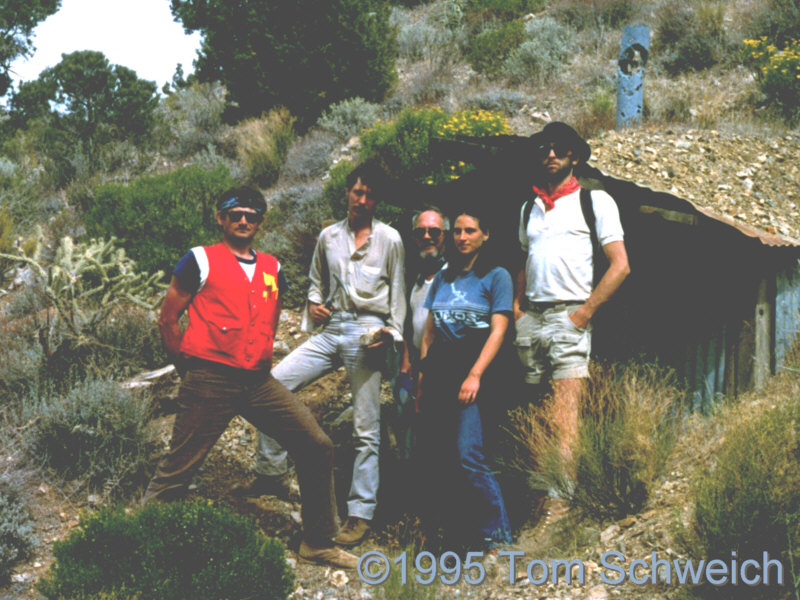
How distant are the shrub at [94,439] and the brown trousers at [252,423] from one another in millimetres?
1787

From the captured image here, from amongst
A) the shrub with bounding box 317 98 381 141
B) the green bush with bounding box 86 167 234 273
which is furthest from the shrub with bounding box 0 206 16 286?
the shrub with bounding box 317 98 381 141

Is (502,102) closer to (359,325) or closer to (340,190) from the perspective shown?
Result: (340,190)

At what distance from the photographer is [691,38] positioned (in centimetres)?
1434

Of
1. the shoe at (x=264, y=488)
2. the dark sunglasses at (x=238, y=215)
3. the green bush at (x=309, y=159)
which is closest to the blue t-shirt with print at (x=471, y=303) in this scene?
the dark sunglasses at (x=238, y=215)

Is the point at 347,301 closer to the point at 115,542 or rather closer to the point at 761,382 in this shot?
the point at 115,542

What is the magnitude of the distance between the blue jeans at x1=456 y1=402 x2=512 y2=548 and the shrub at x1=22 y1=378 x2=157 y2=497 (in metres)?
2.74

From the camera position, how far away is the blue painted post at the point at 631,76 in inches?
349

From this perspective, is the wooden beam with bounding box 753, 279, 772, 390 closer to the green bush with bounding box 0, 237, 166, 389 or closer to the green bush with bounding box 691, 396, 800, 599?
the green bush with bounding box 691, 396, 800, 599

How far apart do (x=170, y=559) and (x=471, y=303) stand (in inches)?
87.8

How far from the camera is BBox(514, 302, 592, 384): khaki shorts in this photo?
176 inches

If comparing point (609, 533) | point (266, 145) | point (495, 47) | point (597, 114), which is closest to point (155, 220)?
point (266, 145)

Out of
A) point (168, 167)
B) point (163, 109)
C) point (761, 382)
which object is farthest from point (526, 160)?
point (163, 109)

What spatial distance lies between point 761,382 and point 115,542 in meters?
4.18

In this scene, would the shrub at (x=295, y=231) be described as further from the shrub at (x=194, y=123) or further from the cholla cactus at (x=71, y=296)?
the shrub at (x=194, y=123)
